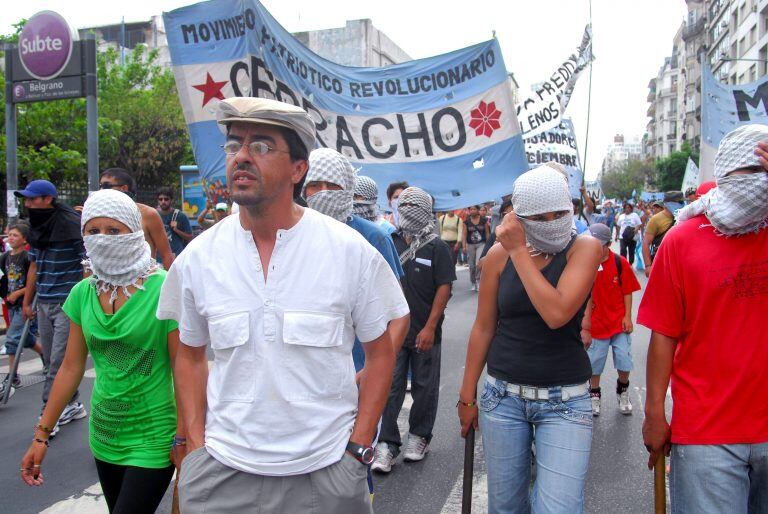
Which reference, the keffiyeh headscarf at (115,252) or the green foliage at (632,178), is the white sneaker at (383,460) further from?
the green foliage at (632,178)

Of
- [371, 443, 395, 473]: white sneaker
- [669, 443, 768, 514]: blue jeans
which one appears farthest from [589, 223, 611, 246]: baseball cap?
[669, 443, 768, 514]: blue jeans

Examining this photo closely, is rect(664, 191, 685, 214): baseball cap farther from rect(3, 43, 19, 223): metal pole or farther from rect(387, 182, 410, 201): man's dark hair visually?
rect(3, 43, 19, 223): metal pole

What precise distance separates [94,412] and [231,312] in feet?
4.14

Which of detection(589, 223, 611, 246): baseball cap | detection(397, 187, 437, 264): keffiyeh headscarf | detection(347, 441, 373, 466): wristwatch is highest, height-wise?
detection(397, 187, 437, 264): keffiyeh headscarf

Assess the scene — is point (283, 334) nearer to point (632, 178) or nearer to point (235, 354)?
point (235, 354)

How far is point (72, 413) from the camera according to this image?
19.0 feet

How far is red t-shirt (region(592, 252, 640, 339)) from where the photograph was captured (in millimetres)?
5840

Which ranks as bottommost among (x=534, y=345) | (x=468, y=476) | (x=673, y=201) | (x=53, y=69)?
(x=468, y=476)

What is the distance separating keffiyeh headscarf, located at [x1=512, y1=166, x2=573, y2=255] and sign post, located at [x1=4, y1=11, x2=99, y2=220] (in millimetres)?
9379

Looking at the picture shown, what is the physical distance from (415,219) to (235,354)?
317 centimetres

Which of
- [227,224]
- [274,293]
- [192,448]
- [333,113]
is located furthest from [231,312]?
[333,113]

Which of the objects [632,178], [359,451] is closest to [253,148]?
[359,451]

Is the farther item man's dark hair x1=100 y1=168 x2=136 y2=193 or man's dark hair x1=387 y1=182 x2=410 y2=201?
man's dark hair x1=387 y1=182 x2=410 y2=201

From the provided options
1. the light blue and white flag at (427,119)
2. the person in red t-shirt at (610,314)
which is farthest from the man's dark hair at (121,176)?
the person in red t-shirt at (610,314)
